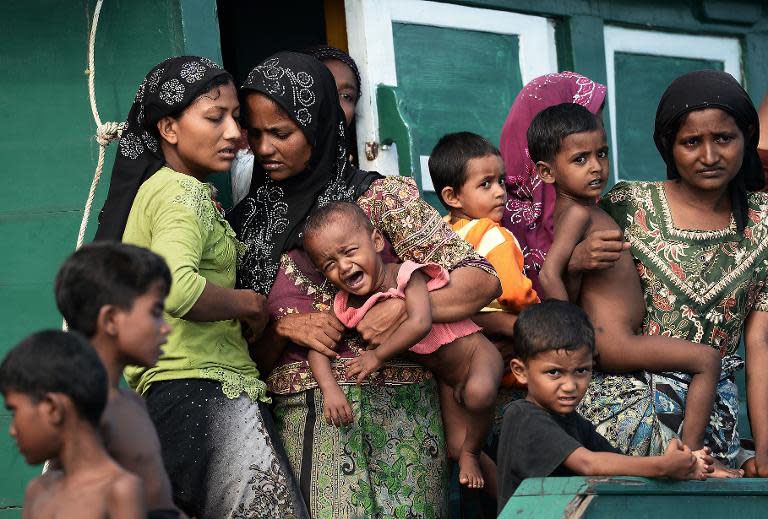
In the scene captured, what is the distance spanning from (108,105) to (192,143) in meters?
0.92

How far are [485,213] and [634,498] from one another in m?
1.30

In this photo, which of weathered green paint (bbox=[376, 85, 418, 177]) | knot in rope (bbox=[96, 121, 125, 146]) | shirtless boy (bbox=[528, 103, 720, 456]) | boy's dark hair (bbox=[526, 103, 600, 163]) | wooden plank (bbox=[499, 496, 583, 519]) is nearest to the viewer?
wooden plank (bbox=[499, 496, 583, 519])

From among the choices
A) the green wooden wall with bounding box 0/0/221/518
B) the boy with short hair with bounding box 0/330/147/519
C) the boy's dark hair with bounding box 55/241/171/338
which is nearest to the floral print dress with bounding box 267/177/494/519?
the green wooden wall with bounding box 0/0/221/518

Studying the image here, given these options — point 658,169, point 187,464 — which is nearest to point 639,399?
point 187,464

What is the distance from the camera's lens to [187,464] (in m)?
3.59

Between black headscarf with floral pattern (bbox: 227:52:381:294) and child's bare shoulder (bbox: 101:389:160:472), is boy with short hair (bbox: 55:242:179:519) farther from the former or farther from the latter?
black headscarf with floral pattern (bbox: 227:52:381:294)

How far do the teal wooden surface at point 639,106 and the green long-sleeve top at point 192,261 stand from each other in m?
3.02

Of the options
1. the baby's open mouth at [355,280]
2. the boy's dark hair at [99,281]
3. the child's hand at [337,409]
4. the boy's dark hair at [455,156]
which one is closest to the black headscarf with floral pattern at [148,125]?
the baby's open mouth at [355,280]

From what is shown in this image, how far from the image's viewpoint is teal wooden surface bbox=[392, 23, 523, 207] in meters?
5.46

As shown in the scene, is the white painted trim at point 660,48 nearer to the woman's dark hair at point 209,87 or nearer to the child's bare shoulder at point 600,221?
the child's bare shoulder at point 600,221

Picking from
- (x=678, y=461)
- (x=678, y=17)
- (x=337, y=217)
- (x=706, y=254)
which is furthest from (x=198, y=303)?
(x=678, y=17)

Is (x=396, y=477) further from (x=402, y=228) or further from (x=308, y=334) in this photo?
(x=402, y=228)

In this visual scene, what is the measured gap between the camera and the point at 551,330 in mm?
3602

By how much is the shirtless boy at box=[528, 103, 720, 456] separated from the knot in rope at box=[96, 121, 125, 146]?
4.55 ft
